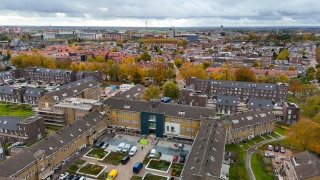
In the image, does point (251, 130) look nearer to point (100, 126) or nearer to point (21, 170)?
point (100, 126)

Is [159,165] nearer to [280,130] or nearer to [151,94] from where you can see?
[280,130]

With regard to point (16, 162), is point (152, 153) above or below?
below

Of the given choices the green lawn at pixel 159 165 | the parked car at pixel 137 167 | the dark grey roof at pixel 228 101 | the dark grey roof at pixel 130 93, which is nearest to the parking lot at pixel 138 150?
the parked car at pixel 137 167

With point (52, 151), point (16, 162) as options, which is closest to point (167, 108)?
point (52, 151)

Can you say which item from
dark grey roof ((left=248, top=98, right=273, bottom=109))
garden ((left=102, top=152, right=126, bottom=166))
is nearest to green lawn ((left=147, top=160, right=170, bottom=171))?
garden ((left=102, top=152, right=126, bottom=166))

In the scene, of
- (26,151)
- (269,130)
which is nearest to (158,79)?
(269,130)

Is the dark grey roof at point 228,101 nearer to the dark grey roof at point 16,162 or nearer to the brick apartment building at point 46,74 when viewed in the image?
the dark grey roof at point 16,162
